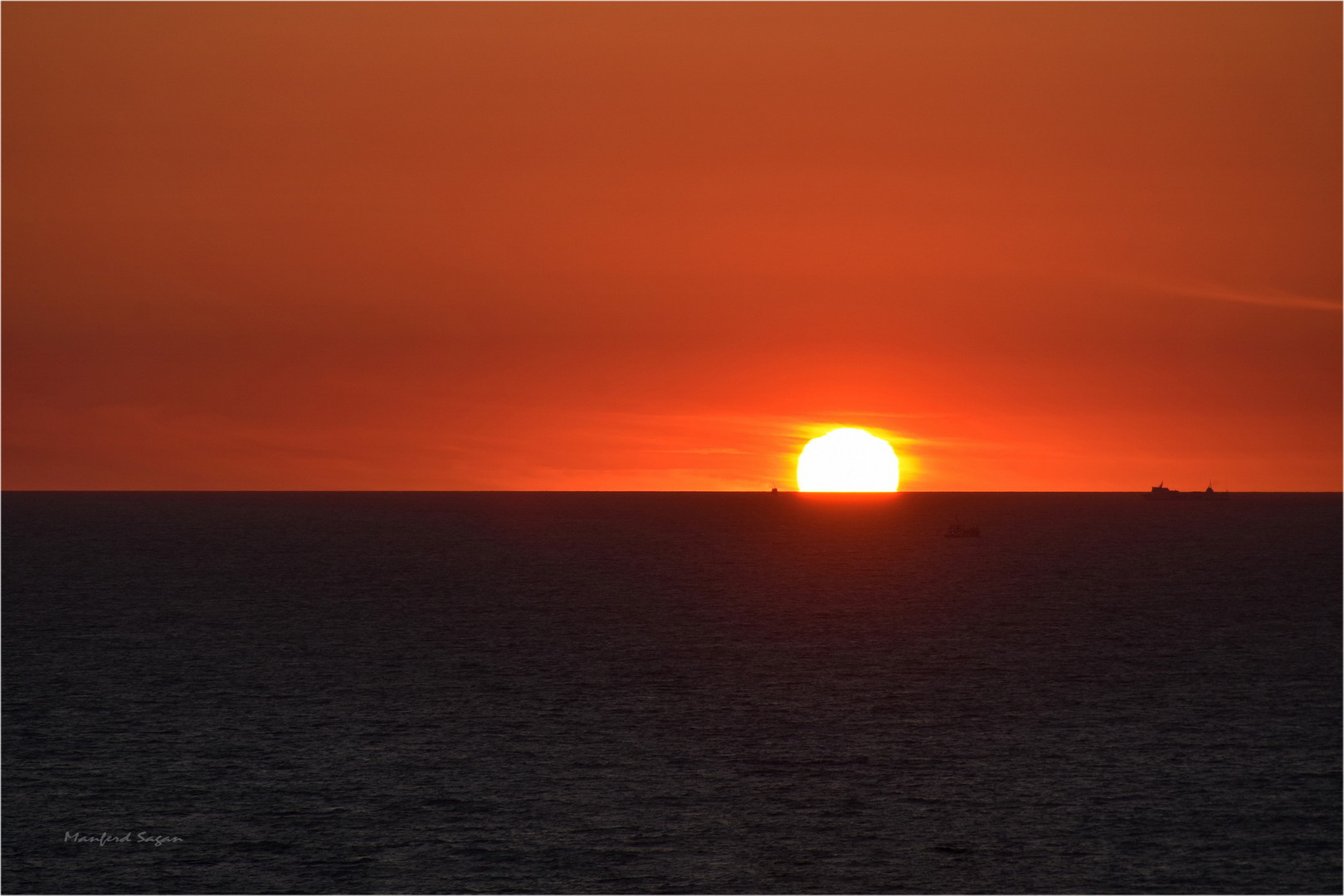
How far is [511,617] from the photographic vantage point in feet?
446

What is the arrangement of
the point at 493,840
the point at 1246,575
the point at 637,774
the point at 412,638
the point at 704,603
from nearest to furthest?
the point at 493,840 < the point at 637,774 < the point at 412,638 < the point at 704,603 < the point at 1246,575

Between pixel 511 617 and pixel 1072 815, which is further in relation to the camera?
pixel 511 617

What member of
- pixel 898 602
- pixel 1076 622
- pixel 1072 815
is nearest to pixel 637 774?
pixel 1072 815

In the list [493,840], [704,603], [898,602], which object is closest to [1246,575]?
[898,602]

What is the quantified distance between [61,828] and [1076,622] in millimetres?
99095

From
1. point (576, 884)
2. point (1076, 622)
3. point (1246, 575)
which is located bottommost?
point (576, 884)

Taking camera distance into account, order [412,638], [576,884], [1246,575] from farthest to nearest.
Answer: [1246,575]
[412,638]
[576,884]

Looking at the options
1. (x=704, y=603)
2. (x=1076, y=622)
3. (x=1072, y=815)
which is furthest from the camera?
(x=704, y=603)

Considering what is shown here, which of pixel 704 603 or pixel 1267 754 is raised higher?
pixel 704 603

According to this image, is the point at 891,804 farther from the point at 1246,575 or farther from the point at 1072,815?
the point at 1246,575

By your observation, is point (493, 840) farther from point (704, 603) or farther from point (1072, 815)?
point (704, 603)

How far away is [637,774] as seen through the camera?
69375 millimetres

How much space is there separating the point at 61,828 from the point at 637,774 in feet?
85.7

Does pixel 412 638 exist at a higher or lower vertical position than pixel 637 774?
higher
